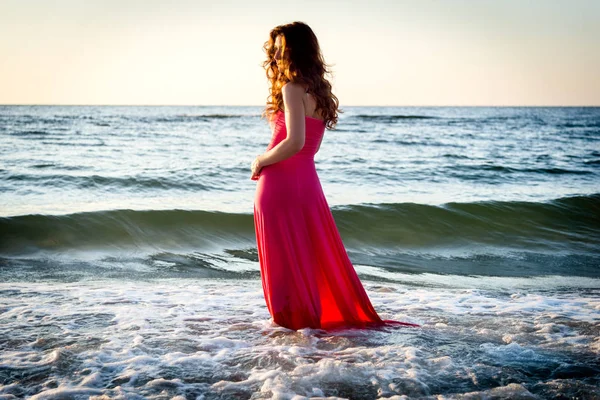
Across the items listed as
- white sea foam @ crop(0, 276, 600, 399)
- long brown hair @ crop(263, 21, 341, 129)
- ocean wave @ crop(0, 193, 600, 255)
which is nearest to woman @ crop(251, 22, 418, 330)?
long brown hair @ crop(263, 21, 341, 129)

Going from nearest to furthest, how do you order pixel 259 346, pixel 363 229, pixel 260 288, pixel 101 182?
1. pixel 259 346
2. pixel 260 288
3. pixel 363 229
4. pixel 101 182

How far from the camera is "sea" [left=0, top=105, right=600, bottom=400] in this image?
10.9 ft

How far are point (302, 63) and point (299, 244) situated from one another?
4.14ft

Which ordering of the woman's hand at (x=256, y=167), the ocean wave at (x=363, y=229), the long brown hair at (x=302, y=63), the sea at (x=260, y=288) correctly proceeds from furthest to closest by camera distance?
the ocean wave at (x=363, y=229) → the woman's hand at (x=256, y=167) → the long brown hair at (x=302, y=63) → the sea at (x=260, y=288)

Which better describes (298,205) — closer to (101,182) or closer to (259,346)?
(259,346)

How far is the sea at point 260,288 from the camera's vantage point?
3.32 m

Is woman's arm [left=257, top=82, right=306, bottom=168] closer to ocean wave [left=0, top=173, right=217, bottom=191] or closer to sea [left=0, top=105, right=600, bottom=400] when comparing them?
sea [left=0, top=105, right=600, bottom=400]

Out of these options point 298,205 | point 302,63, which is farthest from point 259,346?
point 302,63

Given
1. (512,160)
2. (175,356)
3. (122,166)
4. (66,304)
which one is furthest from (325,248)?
(512,160)

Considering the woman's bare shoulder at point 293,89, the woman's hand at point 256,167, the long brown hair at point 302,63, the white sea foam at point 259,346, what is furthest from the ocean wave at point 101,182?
the woman's bare shoulder at point 293,89

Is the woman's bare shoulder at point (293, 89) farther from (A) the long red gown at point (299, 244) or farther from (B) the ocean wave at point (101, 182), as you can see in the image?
(B) the ocean wave at point (101, 182)

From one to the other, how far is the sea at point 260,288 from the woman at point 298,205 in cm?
26

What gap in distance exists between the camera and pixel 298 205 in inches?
155

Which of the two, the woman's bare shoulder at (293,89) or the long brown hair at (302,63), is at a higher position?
the long brown hair at (302,63)
